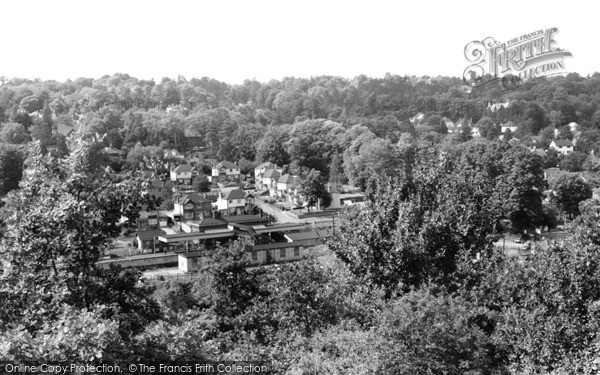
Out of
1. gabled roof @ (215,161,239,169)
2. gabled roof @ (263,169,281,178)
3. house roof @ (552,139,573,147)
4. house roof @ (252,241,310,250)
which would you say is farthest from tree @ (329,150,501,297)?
house roof @ (552,139,573,147)

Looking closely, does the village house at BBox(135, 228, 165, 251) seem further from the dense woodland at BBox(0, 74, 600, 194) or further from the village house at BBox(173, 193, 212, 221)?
the dense woodland at BBox(0, 74, 600, 194)

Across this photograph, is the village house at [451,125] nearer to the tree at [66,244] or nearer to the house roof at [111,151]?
the house roof at [111,151]

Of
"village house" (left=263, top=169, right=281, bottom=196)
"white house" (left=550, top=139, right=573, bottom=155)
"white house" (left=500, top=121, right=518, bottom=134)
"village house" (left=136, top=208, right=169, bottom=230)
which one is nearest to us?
"village house" (left=136, top=208, right=169, bottom=230)

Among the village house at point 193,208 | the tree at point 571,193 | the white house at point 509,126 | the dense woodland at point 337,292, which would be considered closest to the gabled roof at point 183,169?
the village house at point 193,208

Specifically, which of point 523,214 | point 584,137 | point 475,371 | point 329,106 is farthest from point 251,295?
point 329,106

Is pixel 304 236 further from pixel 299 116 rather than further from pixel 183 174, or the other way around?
pixel 299 116

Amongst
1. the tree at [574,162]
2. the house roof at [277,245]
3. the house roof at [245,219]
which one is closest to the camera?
the house roof at [277,245]

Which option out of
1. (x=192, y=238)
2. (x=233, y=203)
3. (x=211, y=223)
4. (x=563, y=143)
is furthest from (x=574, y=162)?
(x=192, y=238)
